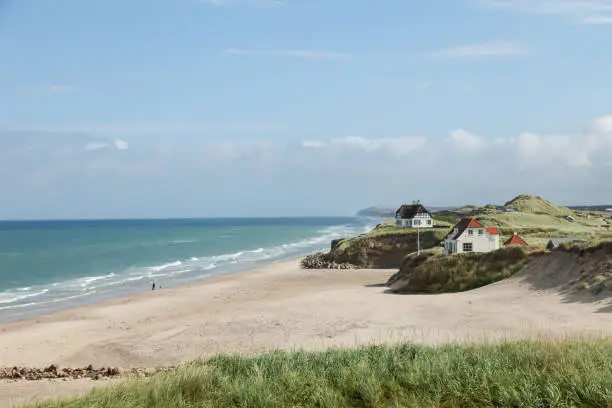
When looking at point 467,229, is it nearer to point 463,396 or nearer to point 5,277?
point 463,396

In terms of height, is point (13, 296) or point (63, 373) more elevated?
point (63, 373)

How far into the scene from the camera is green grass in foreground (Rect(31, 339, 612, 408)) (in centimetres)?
1041

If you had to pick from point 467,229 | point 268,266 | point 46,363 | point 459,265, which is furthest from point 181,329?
point 268,266

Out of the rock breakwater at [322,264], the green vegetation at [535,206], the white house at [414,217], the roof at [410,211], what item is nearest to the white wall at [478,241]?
the rock breakwater at [322,264]

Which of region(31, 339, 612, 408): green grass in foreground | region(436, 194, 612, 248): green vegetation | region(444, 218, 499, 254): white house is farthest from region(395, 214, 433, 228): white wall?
region(31, 339, 612, 408): green grass in foreground

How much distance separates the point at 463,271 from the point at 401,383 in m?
29.6

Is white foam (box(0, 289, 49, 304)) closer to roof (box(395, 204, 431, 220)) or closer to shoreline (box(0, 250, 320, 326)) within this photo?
shoreline (box(0, 250, 320, 326))

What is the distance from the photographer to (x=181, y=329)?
3092 cm

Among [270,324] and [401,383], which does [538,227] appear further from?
[401,383]

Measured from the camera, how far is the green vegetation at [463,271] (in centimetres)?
3838

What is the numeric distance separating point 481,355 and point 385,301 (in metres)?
23.9

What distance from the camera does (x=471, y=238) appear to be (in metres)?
53.4

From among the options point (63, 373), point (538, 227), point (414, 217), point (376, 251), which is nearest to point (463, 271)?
point (63, 373)

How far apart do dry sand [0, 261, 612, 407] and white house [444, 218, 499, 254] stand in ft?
41.9
